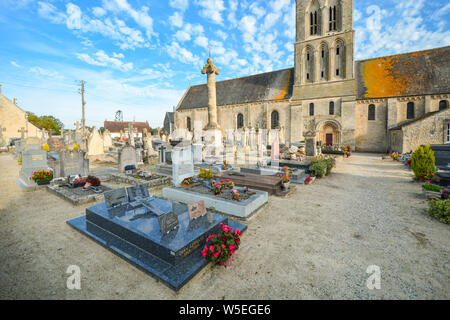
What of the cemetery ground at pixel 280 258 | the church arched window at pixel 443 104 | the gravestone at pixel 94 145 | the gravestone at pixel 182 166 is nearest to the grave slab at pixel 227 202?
the cemetery ground at pixel 280 258

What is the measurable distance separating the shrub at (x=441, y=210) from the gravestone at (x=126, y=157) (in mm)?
12259

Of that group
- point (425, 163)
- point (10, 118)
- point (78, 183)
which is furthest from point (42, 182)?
point (10, 118)

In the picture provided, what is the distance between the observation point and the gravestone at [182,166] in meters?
8.59

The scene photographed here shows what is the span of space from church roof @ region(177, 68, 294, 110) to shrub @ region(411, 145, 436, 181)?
64.6ft

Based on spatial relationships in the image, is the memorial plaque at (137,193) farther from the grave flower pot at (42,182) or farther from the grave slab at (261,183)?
the grave flower pot at (42,182)

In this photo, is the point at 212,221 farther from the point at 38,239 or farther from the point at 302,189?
the point at 302,189

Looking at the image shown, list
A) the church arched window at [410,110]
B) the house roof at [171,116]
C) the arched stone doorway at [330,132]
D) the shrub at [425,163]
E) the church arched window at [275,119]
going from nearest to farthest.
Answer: the shrub at [425,163] < the church arched window at [410,110] < the arched stone doorway at [330,132] < the church arched window at [275,119] < the house roof at [171,116]

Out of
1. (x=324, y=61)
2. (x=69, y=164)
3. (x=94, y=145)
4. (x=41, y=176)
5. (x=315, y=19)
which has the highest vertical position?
(x=315, y=19)

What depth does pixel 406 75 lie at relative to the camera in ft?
75.5

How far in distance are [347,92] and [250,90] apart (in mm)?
13566

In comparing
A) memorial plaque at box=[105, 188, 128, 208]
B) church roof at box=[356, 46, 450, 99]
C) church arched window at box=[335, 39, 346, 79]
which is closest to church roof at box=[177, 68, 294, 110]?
church arched window at box=[335, 39, 346, 79]

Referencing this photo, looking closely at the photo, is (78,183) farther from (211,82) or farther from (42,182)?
(211,82)

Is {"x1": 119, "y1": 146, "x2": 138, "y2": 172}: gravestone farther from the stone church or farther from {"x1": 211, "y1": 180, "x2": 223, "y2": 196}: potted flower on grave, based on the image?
the stone church

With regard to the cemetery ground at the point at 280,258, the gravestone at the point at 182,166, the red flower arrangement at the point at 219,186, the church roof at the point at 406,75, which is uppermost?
the church roof at the point at 406,75
